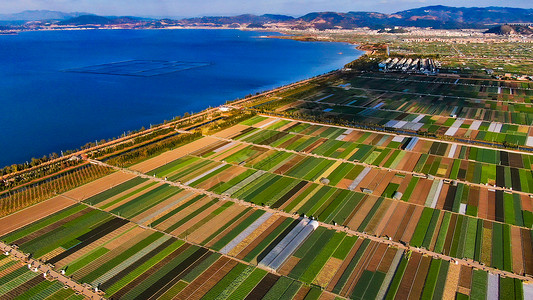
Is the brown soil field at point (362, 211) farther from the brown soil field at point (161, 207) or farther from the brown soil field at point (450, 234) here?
the brown soil field at point (161, 207)

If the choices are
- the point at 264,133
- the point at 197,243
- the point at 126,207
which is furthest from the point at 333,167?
the point at 126,207

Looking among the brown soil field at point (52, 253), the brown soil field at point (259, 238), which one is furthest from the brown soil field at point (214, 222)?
the brown soil field at point (52, 253)

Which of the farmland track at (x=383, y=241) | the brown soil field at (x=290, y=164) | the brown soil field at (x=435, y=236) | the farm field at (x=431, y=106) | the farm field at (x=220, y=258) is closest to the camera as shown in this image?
the farm field at (x=220, y=258)

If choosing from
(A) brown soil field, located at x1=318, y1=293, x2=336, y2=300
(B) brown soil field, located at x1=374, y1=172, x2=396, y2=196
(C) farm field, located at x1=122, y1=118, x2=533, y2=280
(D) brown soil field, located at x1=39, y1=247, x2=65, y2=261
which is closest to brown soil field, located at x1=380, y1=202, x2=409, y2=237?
(C) farm field, located at x1=122, y1=118, x2=533, y2=280

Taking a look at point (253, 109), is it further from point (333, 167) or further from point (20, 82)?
point (20, 82)

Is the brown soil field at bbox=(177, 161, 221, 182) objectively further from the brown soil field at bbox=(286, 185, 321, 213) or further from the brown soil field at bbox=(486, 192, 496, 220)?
the brown soil field at bbox=(486, 192, 496, 220)

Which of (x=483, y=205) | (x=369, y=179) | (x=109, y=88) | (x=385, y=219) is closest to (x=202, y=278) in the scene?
(x=385, y=219)

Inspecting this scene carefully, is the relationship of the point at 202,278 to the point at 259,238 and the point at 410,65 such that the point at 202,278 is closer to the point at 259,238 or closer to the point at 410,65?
the point at 259,238
